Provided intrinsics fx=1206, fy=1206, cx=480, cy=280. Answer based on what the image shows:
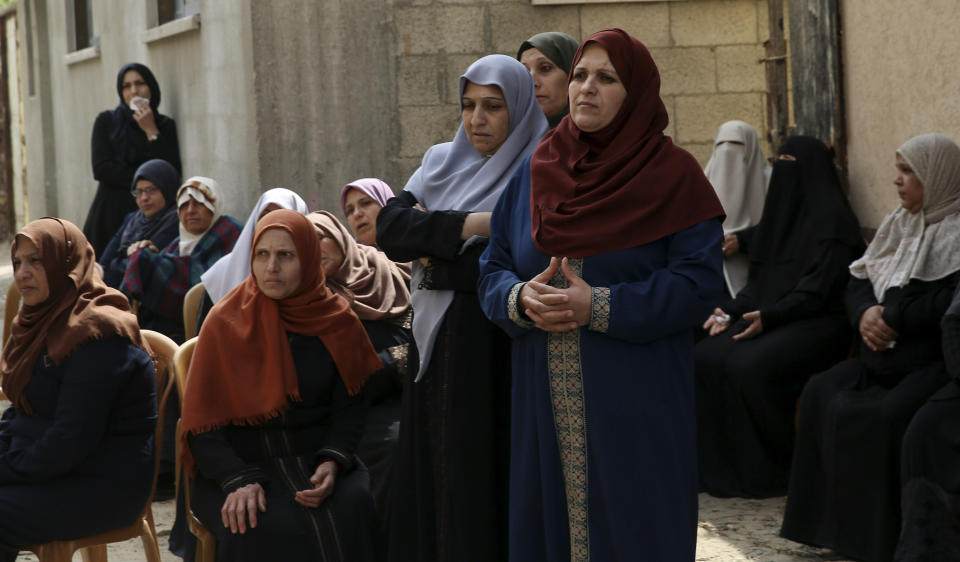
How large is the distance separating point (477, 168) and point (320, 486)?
1.01 meters

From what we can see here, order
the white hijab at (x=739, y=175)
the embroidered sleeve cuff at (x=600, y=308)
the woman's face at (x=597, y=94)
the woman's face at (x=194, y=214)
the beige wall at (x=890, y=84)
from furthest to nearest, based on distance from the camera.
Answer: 1. the woman's face at (x=194, y=214)
2. the white hijab at (x=739, y=175)
3. the beige wall at (x=890, y=84)
4. the woman's face at (x=597, y=94)
5. the embroidered sleeve cuff at (x=600, y=308)

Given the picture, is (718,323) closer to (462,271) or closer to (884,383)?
(884,383)

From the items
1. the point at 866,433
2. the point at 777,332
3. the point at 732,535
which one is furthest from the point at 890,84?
the point at 732,535

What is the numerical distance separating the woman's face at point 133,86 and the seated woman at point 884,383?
17.6ft

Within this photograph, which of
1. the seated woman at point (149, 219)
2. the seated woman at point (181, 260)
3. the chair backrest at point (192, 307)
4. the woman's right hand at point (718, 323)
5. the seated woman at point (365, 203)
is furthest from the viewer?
the seated woman at point (149, 219)

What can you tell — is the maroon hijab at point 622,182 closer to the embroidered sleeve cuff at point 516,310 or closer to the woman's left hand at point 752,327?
the embroidered sleeve cuff at point 516,310

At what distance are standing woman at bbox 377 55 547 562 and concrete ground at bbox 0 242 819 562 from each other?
1.38m

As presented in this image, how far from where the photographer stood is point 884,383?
14.7 feet

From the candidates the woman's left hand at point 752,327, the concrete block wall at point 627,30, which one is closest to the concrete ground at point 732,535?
the woman's left hand at point 752,327

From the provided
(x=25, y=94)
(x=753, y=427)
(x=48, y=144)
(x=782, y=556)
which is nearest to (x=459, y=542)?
(x=782, y=556)

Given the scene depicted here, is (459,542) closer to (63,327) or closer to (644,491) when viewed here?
(644,491)

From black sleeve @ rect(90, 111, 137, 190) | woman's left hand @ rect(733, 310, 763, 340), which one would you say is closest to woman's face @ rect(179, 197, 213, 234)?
black sleeve @ rect(90, 111, 137, 190)

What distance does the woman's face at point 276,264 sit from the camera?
3.54 m

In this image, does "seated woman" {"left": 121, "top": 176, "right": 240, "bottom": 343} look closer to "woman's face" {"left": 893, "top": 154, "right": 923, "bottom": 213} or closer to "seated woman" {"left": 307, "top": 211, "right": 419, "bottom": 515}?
"seated woman" {"left": 307, "top": 211, "right": 419, "bottom": 515}
